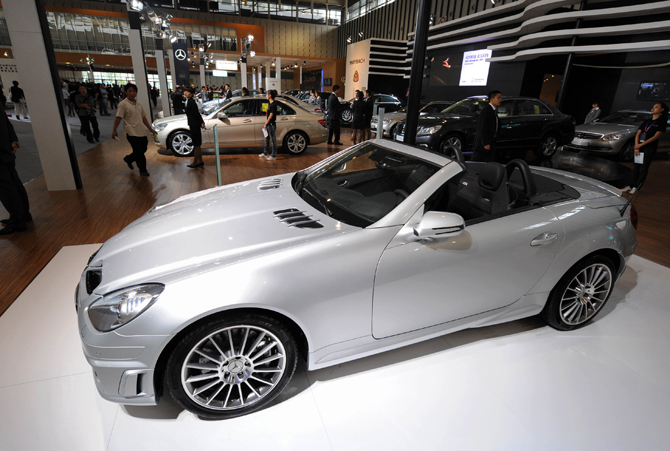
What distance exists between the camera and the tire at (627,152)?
9.46 m

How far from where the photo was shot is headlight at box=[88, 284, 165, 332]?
1.69m

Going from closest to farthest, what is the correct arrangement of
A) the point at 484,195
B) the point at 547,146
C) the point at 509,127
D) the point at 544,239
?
the point at 544,239, the point at 484,195, the point at 509,127, the point at 547,146

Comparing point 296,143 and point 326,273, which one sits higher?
point 326,273

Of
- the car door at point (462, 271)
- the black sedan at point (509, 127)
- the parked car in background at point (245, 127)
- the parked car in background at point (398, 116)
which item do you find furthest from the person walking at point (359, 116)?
the car door at point (462, 271)

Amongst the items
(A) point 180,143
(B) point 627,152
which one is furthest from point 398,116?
(A) point 180,143

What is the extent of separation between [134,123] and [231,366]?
6218mm

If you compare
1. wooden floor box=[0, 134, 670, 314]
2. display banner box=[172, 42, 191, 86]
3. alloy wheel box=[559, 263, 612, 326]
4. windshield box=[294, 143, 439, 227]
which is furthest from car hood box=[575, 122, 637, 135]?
display banner box=[172, 42, 191, 86]

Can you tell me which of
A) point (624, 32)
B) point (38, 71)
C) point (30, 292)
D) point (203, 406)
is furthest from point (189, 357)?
point (624, 32)

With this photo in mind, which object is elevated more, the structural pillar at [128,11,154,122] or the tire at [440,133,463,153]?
the structural pillar at [128,11,154,122]

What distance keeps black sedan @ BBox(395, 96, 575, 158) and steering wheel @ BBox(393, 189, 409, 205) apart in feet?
20.8

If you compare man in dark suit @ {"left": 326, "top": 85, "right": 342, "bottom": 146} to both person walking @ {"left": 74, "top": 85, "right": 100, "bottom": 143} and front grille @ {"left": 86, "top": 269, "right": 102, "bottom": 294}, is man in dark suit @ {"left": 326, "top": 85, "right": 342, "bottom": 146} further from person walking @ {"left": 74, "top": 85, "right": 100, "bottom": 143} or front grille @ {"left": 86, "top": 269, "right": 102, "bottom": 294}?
front grille @ {"left": 86, "top": 269, "right": 102, "bottom": 294}

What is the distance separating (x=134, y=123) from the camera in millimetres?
6625

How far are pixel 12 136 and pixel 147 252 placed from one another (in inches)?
139

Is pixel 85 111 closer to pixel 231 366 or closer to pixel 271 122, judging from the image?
pixel 271 122
